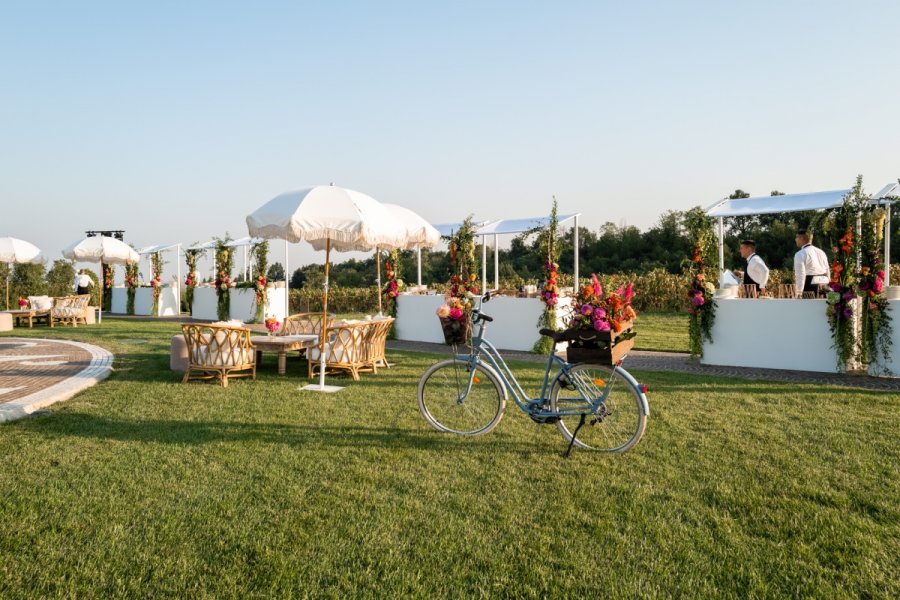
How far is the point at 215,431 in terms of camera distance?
201 inches

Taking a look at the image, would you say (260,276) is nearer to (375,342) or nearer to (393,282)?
(393,282)

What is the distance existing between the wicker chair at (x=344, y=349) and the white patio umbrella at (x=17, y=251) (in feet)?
47.1

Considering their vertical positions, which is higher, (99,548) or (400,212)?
(400,212)

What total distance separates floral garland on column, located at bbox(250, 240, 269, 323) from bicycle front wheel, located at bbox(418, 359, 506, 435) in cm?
1332

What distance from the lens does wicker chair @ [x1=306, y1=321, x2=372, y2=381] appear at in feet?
25.7

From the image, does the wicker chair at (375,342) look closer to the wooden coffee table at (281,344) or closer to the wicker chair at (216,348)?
the wooden coffee table at (281,344)

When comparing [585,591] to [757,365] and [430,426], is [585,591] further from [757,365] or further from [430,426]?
[757,365]

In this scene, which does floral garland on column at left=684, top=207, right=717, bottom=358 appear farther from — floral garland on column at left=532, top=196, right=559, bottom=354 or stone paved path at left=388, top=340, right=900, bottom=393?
floral garland on column at left=532, top=196, right=559, bottom=354

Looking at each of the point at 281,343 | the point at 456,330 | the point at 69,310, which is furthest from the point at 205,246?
the point at 456,330

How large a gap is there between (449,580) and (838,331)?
763cm

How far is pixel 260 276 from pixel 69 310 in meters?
5.27

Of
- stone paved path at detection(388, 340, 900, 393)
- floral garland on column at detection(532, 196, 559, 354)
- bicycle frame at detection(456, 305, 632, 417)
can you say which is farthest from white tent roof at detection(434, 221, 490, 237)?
bicycle frame at detection(456, 305, 632, 417)

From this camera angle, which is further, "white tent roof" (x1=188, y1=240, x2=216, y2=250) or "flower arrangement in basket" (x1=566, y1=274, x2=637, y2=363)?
"white tent roof" (x1=188, y1=240, x2=216, y2=250)

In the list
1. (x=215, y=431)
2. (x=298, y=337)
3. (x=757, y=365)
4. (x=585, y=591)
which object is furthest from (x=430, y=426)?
(x=757, y=365)
